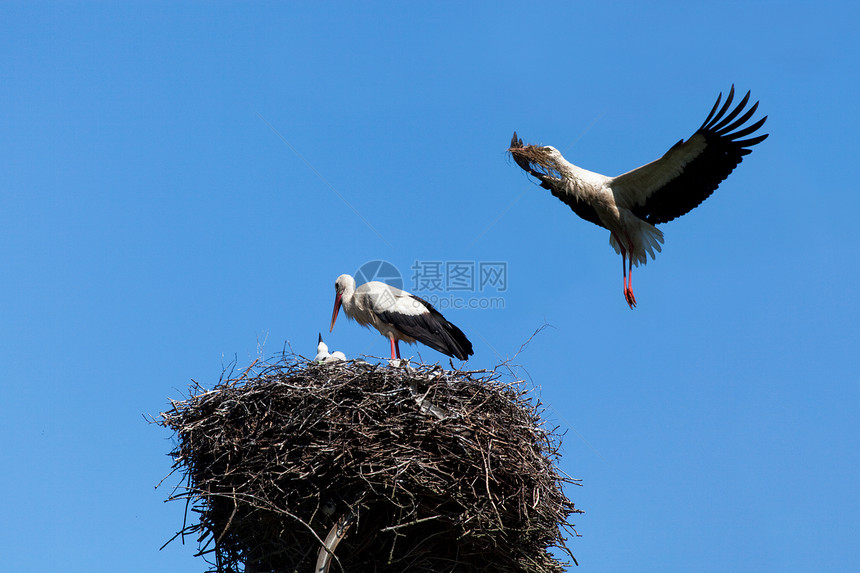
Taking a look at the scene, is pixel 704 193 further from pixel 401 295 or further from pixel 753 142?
pixel 401 295

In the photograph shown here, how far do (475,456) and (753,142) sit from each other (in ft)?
16.3

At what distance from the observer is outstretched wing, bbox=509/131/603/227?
10680mm

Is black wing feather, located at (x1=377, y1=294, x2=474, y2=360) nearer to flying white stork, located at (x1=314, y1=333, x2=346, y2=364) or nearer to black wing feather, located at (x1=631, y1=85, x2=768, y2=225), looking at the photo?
flying white stork, located at (x1=314, y1=333, x2=346, y2=364)

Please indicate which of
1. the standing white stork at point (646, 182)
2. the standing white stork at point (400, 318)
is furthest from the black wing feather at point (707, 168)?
the standing white stork at point (400, 318)

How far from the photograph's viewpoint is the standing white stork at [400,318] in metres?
9.01

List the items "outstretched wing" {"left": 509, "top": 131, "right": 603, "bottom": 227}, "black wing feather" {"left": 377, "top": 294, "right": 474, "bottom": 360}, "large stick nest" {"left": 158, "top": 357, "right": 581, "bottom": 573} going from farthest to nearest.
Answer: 1. "outstretched wing" {"left": 509, "top": 131, "right": 603, "bottom": 227}
2. "black wing feather" {"left": 377, "top": 294, "right": 474, "bottom": 360}
3. "large stick nest" {"left": 158, "top": 357, "right": 581, "bottom": 573}

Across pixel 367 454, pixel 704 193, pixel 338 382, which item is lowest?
pixel 367 454

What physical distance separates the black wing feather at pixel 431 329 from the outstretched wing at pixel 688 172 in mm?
2665

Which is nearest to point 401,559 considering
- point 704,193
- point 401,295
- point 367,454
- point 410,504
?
point 410,504


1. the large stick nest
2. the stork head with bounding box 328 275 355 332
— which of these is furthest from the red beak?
the large stick nest

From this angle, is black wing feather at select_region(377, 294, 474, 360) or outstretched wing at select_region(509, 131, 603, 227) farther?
outstretched wing at select_region(509, 131, 603, 227)

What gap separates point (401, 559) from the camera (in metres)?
6.33

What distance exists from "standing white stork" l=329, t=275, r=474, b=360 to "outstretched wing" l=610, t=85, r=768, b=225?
2.65m

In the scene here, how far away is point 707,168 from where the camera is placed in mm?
9547
